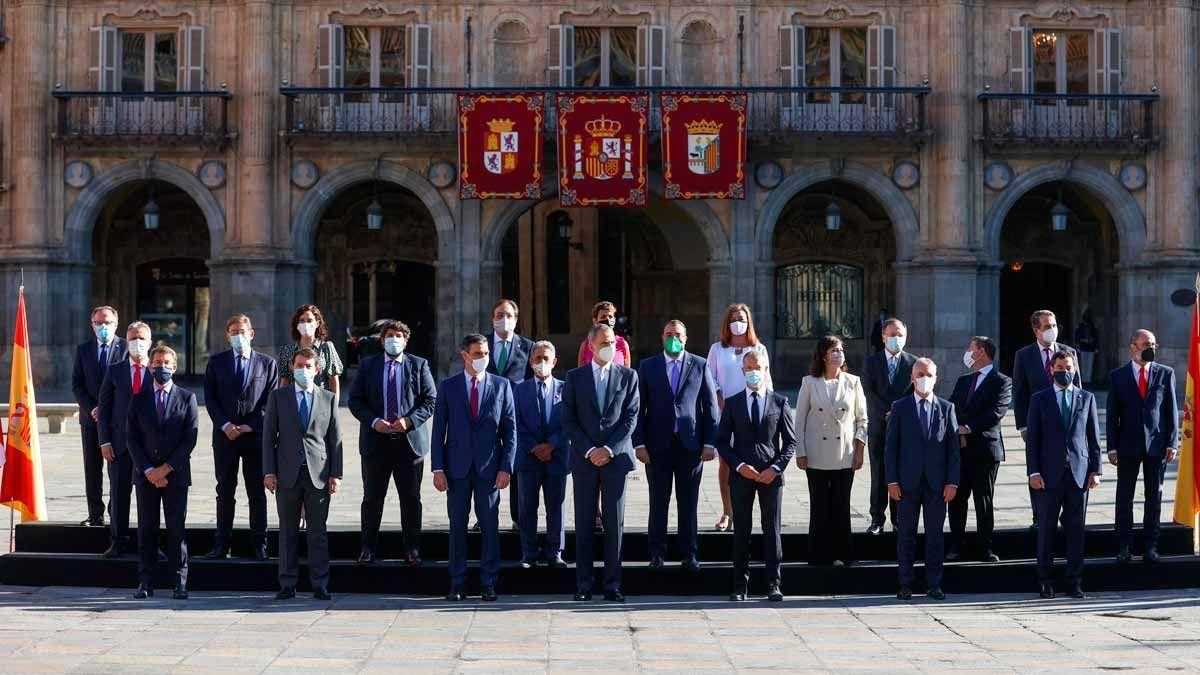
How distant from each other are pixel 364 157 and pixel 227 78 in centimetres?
280

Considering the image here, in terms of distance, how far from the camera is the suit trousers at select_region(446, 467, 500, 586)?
12188mm

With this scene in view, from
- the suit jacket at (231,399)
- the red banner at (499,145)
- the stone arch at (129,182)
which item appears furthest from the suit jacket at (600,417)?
the stone arch at (129,182)

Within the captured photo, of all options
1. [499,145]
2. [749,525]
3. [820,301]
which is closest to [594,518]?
[749,525]

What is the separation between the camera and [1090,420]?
12578 mm

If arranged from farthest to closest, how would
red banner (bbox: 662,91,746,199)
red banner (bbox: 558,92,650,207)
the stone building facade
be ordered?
the stone building facade
red banner (bbox: 662,91,746,199)
red banner (bbox: 558,92,650,207)

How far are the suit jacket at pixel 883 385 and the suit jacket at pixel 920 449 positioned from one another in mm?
1504

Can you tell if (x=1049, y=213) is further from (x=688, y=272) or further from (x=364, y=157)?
(x=364, y=157)

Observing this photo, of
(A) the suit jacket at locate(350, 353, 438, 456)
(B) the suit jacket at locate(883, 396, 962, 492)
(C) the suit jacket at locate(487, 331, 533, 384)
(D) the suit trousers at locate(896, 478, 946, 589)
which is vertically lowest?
(D) the suit trousers at locate(896, 478, 946, 589)

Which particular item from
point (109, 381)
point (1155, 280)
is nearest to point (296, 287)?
point (1155, 280)

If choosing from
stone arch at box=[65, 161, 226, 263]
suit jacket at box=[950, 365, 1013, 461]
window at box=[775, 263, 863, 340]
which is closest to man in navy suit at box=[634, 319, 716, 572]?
suit jacket at box=[950, 365, 1013, 461]

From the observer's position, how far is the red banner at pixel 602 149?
3058 centimetres

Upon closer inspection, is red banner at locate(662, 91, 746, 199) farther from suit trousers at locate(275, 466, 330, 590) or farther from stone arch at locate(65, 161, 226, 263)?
suit trousers at locate(275, 466, 330, 590)

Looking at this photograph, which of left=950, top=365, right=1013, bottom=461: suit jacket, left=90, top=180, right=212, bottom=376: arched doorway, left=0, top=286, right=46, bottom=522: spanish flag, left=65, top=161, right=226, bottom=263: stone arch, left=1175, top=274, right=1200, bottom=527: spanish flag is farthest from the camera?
left=90, top=180, right=212, bottom=376: arched doorway

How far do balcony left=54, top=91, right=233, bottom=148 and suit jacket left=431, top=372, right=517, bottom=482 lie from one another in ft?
65.6
